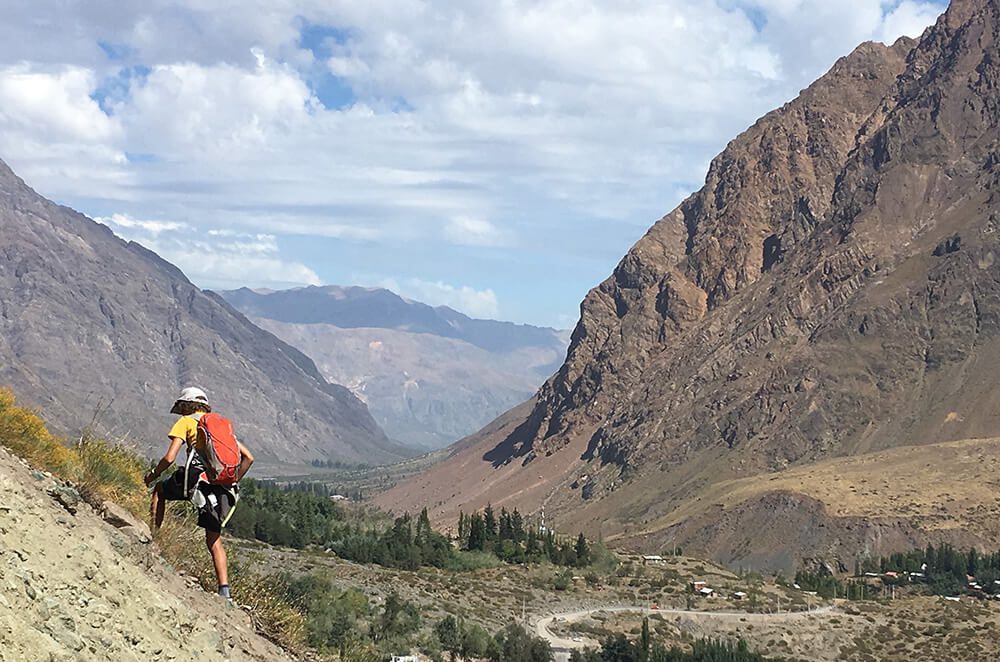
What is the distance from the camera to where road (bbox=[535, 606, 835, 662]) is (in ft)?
277

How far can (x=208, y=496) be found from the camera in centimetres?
1431

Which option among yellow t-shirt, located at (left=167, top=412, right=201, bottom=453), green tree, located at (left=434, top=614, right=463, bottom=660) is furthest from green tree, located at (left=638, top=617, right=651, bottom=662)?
yellow t-shirt, located at (left=167, top=412, right=201, bottom=453)

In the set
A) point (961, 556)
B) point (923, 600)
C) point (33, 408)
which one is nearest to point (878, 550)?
point (961, 556)

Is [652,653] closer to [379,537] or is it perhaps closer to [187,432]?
[379,537]

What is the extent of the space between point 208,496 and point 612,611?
91950 mm

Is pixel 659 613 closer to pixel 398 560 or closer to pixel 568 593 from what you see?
pixel 568 593

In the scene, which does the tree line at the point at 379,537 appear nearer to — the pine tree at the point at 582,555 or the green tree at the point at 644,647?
the pine tree at the point at 582,555

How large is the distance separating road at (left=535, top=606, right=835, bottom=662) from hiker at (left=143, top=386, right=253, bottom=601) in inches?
2685

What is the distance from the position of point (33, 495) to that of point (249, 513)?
303ft

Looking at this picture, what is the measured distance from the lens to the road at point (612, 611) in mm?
84438

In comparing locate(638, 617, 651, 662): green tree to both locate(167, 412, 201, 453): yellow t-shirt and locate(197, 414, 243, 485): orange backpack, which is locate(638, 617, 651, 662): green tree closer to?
locate(197, 414, 243, 485): orange backpack

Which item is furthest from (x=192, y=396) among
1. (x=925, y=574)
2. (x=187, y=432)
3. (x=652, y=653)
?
(x=925, y=574)

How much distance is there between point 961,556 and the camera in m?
162

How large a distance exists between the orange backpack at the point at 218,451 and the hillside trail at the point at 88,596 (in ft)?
4.44
